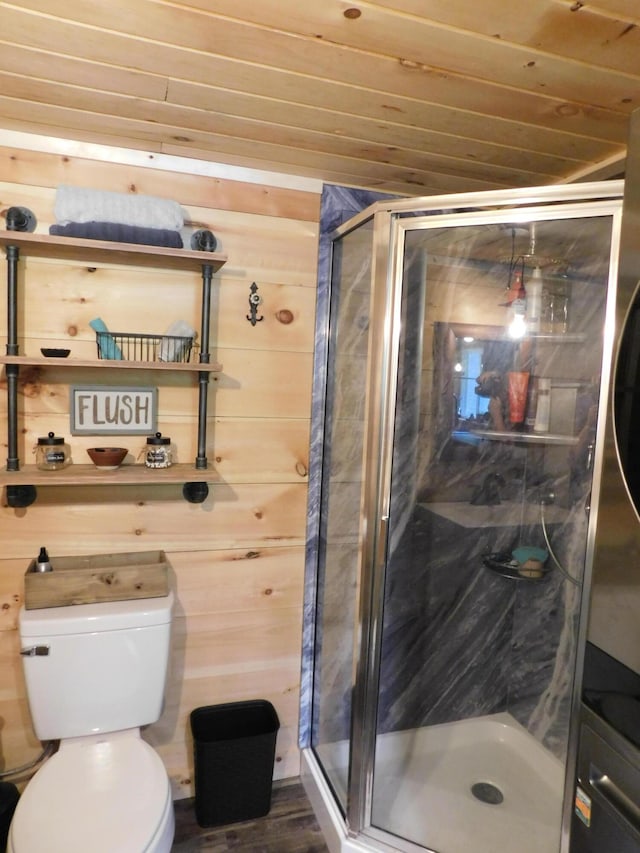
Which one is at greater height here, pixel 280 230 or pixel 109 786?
pixel 280 230

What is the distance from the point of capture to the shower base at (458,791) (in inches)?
69.9

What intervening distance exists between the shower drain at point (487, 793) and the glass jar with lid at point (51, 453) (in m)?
1.84

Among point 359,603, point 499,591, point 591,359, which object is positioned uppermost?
point 591,359

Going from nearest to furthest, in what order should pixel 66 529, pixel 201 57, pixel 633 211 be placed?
pixel 633 211, pixel 201 57, pixel 66 529

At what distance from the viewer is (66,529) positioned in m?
1.81

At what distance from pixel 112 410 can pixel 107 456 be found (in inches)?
6.9

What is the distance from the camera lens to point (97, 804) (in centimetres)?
138

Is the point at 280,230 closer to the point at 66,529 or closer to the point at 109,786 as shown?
the point at 66,529

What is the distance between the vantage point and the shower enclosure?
5.37ft

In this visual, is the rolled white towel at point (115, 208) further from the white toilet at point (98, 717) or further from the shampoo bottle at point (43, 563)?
the white toilet at point (98, 717)

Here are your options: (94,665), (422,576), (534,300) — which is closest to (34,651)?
(94,665)

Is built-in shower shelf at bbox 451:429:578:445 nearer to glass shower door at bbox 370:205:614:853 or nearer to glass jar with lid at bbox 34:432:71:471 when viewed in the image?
glass shower door at bbox 370:205:614:853

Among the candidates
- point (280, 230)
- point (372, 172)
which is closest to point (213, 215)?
point (280, 230)

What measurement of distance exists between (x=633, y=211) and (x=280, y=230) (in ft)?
4.13
